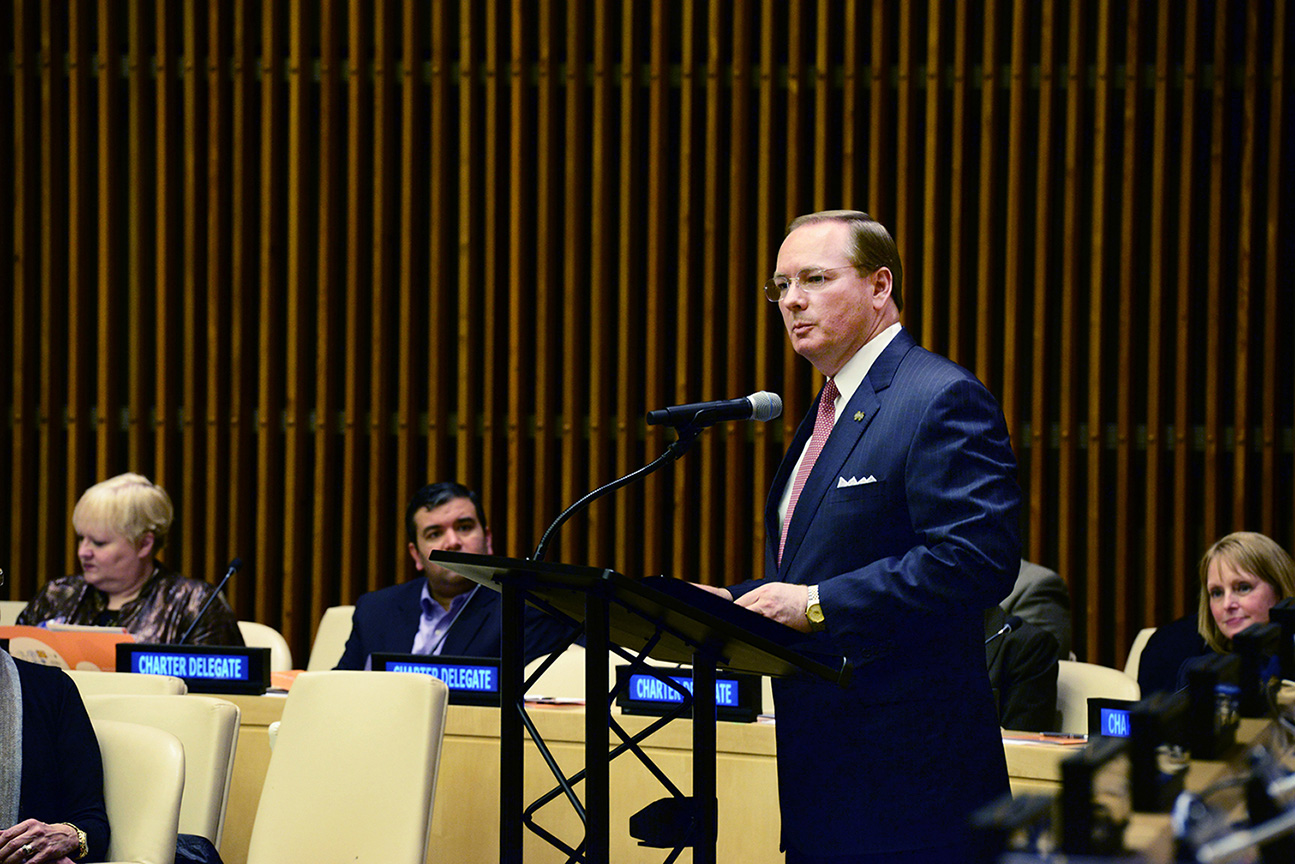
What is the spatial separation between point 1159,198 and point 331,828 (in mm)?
3802

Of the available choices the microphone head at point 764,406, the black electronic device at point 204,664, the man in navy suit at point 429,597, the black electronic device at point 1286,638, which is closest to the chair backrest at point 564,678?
the man in navy suit at point 429,597

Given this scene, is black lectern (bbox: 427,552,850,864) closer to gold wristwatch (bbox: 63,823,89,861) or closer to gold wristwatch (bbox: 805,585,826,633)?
gold wristwatch (bbox: 805,585,826,633)

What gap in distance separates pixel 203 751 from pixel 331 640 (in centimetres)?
175

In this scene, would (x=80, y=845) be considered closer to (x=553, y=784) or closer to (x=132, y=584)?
(x=553, y=784)

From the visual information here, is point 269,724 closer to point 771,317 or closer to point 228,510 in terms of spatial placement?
point 228,510

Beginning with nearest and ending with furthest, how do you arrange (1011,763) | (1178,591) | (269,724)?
(1011,763)
(269,724)
(1178,591)

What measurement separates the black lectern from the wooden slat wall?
3.34 meters

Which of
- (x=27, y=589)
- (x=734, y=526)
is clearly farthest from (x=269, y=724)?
(x=27, y=589)

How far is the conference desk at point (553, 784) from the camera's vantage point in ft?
9.42

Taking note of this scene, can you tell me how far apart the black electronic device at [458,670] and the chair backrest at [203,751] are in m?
0.48

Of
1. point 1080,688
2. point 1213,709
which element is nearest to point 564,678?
point 1080,688

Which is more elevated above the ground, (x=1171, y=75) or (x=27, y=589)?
(x=1171, y=75)

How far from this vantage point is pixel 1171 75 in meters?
5.13

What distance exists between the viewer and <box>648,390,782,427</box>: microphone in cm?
185
